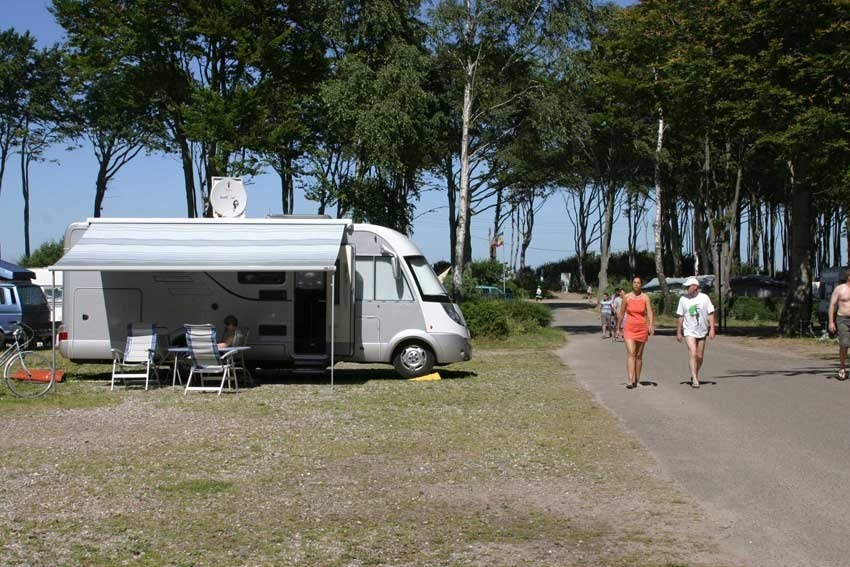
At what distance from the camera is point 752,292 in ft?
177

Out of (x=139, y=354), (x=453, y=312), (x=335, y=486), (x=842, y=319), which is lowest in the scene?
(x=335, y=486)

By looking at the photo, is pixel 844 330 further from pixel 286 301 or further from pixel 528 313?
pixel 528 313

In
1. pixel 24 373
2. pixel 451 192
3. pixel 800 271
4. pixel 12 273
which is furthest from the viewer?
pixel 451 192

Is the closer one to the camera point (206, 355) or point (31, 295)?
point (206, 355)

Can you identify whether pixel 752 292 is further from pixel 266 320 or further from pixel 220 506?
pixel 220 506

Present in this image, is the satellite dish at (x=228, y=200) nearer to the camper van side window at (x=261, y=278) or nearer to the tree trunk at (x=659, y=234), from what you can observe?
the camper van side window at (x=261, y=278)

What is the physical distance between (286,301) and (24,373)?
435cm

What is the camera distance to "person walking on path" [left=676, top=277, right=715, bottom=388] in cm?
1497

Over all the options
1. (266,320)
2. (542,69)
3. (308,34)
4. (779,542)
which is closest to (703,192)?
(542,69)

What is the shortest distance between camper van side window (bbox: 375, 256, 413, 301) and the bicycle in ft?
17.9

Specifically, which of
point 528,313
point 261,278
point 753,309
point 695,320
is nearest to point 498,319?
point 528,313

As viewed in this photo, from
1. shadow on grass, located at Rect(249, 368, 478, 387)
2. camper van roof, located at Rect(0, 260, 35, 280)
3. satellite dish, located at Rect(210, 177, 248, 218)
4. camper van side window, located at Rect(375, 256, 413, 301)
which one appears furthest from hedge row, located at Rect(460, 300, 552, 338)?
camper van roof, located at Rect(0, 260, 35, 280)

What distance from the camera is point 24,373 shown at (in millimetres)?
14992

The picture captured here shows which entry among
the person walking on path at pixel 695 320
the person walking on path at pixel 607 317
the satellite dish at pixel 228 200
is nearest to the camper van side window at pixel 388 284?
the satellite dish at pixel 228 200
